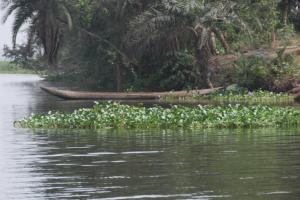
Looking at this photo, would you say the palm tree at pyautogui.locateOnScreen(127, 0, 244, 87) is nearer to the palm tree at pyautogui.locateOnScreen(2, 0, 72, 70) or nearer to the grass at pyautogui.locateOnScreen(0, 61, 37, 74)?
the palm tree at pyautogui.locateOnScreen(2, 0, 72, 70)

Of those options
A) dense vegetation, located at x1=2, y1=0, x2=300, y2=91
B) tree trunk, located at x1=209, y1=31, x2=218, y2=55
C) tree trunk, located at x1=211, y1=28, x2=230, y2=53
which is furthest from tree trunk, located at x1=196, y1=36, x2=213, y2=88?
tree trunk, located at x1=211, y1=28, x2=230, y2=53

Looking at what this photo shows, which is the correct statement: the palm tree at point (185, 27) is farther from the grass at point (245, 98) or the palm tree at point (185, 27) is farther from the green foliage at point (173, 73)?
the grass at point (245, 98)

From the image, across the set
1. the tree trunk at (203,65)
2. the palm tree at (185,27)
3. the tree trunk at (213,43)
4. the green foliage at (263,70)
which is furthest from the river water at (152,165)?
the tree trunk at (213,43)

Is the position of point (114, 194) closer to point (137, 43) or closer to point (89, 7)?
point (137, 43)

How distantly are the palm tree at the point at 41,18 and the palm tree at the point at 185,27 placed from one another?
5.01 m

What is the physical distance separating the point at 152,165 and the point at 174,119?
841 cm

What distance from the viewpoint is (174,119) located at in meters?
22.1

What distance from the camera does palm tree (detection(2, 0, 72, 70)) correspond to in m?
44.9

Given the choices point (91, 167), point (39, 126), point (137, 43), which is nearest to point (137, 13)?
point (137, 43)

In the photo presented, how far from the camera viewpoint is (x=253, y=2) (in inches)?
1720

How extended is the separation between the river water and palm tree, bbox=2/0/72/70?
25.0 meters

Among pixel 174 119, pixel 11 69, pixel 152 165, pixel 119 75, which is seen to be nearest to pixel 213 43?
pixel 119 75

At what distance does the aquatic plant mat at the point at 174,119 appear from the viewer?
21.7 meters

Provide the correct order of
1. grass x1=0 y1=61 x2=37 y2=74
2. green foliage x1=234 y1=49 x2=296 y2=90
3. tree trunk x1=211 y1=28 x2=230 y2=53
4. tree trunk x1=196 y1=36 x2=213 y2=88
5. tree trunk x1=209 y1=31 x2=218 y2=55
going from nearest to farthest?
1. green foliage x1=234 y1=49 x2=296 y2=90
2. tree trunk x1=211 y1=28 x2=230 y2=53
3. tree trunk x1=196 y1=36 x2=213 y2=88
4. tree trunk x1=209 y1=31 x2=218 y2=55
5. grass x1=0 y1=61 x2=37 y2=74
